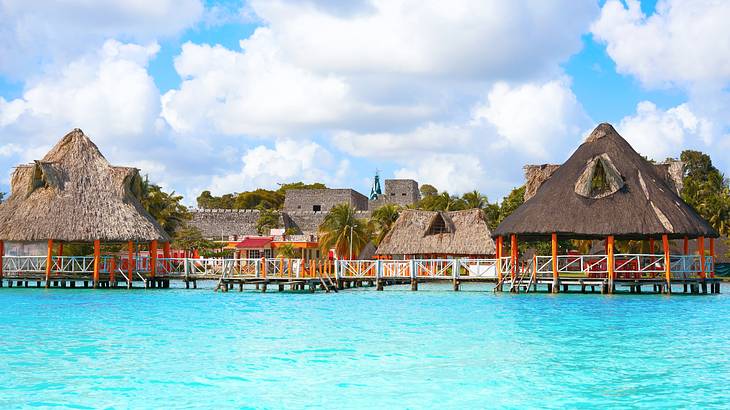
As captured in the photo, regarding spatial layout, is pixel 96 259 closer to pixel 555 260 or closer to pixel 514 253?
pixel 514 253

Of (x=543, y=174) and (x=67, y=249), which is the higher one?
(x=543, y=174)

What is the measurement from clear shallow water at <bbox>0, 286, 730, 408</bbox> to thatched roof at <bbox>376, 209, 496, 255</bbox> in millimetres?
19175

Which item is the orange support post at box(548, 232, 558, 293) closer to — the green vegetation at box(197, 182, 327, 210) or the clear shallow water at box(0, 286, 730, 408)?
the clear shallow water at box(0, 286, 730, 408)

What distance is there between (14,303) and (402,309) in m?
12.7

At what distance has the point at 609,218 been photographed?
30.5 metres

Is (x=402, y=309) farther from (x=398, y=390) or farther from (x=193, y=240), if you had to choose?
(x=193, y=240)

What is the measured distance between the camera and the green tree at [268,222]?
259ft

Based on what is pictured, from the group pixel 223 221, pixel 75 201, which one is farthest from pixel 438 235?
pixel 223 221

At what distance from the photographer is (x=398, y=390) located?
38.5ft

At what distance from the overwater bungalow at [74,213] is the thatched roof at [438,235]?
13.4m

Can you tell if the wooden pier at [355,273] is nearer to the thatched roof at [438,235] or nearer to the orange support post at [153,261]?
the orange support post at [153,261]

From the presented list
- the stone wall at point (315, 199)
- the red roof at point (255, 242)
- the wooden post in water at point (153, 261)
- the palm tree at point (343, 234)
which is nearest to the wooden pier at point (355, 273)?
the wooden post in water at point (153, 261)

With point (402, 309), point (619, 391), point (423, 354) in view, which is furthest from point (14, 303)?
point (619, 391)

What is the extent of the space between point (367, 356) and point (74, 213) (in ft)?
81.1
